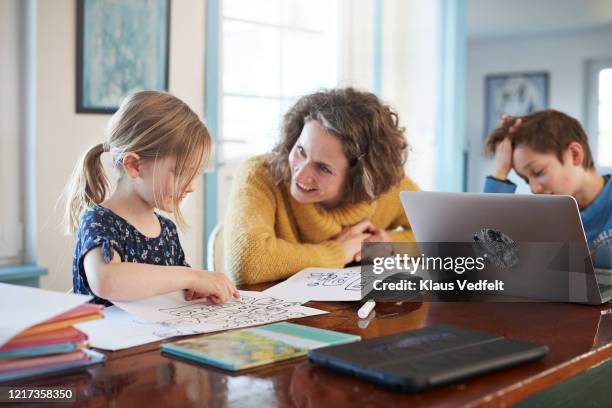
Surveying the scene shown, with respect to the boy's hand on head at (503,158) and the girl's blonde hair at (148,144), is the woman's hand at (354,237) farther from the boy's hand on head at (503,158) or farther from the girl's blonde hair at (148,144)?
the girl's blonde hair at (148,144)

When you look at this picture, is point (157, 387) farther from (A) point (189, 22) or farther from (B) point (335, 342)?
(A) point (189, 22)

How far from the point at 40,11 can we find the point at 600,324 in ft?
7.42

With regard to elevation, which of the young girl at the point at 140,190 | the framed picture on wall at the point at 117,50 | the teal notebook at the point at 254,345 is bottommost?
the teal notebook at the point at 254,345

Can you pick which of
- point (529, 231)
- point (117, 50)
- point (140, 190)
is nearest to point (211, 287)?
point (140, 190)

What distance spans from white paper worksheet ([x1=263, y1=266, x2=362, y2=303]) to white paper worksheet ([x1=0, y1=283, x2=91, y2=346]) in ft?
1.81

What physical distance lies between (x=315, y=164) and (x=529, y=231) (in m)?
0.72

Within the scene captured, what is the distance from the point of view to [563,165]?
1881 millimetres

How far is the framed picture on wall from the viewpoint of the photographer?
9.21 feet

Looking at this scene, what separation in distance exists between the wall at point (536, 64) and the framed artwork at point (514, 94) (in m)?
0.08

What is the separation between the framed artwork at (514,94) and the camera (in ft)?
27.8

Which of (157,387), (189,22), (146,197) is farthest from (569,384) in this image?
(189,22)

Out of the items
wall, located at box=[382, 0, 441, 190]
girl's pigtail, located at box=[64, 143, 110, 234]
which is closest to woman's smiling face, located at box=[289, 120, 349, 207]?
girl's pigtail, located at box=[64, 143, 110, 234]

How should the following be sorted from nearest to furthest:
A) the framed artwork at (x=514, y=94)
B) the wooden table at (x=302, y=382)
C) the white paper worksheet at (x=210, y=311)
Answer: the wooden table at (x=302, y=382), the white paper worksheet at (x=210, y=311), the framed artwork at (x=514, y=94)

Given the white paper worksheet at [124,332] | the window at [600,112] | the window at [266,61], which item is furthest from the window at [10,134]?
the window at [600,112]
